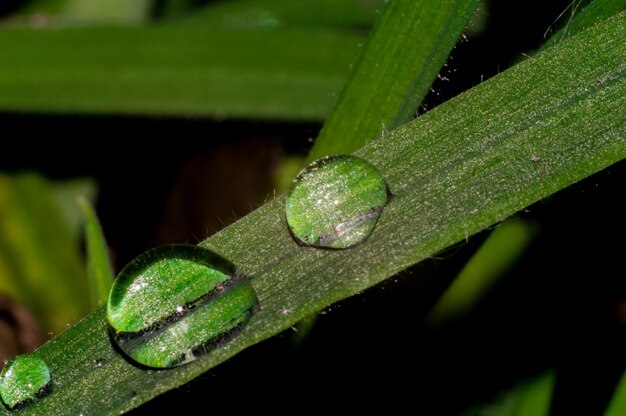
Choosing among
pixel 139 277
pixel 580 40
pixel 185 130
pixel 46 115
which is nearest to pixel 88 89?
pixel 46 115

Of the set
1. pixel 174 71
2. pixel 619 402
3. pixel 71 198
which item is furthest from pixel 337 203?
pixel 71 198

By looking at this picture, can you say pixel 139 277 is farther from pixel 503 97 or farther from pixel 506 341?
pixel 506 341

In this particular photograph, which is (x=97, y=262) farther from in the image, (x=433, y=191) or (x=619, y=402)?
(x=619, y=402)

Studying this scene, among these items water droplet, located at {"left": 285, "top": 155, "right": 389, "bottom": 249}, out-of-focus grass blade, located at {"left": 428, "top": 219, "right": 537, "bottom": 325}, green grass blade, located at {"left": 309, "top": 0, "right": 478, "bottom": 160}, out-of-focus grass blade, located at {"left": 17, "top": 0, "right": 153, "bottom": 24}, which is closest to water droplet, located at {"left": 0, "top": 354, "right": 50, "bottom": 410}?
→ water droplet, located at {"left": 285, "top": 155, "right": 389, "bottom": 249}

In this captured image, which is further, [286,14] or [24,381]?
[286,14]

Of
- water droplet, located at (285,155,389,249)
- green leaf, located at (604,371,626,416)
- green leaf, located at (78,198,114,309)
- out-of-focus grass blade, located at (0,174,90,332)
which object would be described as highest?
water droplet, located at (285,155,389,249)

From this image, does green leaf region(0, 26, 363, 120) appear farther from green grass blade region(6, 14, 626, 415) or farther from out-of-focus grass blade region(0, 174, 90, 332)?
green grass blade region(6, 14, 626, 415)
